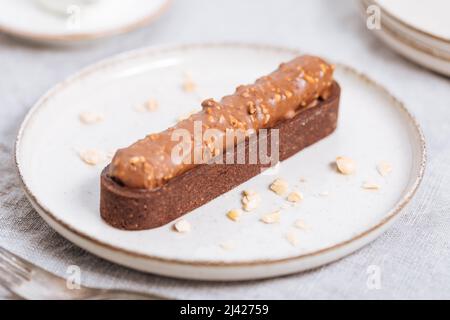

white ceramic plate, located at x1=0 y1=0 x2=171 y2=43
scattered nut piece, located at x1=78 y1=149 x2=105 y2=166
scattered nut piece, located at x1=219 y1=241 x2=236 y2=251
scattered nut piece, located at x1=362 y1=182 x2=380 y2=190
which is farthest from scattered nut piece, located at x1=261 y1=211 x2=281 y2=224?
white ceramic plate, located at x1=0 y1=0 x2=171 y2=43

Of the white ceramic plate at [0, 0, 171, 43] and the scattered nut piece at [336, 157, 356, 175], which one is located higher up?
→ the white ceramic plate at [0, 0, 171, 43]

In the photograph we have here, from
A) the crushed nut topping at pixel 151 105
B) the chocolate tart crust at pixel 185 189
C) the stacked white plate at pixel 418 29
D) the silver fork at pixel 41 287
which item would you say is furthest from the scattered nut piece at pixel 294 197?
the stacked white plate at pixel 418 29

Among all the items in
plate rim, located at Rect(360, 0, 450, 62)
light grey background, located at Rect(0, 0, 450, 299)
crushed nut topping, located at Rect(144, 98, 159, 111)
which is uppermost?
plate rim, located at Rect(360, 0, 450, 62)

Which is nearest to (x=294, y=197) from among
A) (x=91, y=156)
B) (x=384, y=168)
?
(x=384, y=168)

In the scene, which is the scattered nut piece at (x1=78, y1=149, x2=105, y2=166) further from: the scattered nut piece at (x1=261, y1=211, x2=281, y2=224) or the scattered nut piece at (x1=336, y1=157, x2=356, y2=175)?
the scattered nut piece at (x1=336, y1=157, x2=356, y2=175)

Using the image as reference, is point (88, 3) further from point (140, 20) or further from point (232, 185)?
point (232, 185)

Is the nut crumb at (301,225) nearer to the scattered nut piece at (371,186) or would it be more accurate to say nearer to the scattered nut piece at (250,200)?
the scattered nut piece at (250,200)
